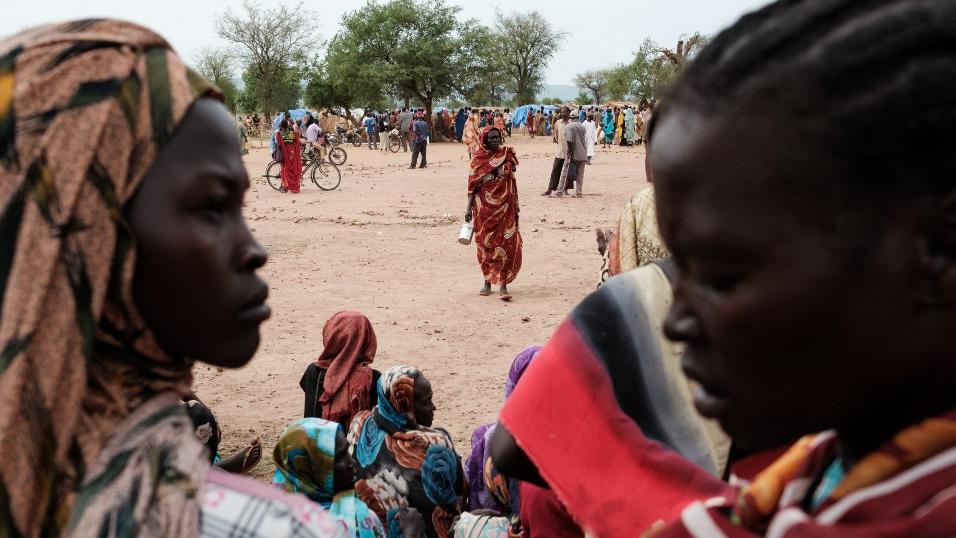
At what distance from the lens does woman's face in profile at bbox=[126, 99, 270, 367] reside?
1.10 m

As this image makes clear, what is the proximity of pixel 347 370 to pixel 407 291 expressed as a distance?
4.50m

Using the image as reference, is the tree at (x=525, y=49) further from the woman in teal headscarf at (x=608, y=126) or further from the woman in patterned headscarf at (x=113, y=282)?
the woman in patterned headscarf at (x=113, y=282)

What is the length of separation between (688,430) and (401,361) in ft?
17.9

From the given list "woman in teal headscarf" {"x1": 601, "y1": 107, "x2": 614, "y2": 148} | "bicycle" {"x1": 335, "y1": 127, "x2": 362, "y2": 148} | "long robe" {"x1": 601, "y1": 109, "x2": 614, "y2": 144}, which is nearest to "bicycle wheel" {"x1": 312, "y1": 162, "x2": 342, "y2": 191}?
"woman in teal headscarf" {"x1": 601, "y1": 107, "x2": 614, "y2": 148}

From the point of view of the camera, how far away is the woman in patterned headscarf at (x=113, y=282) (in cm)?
99

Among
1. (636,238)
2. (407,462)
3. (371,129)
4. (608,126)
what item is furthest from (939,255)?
(371,129)

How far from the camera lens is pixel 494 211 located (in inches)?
342

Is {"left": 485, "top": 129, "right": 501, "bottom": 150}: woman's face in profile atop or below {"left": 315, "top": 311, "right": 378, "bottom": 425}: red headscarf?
atop

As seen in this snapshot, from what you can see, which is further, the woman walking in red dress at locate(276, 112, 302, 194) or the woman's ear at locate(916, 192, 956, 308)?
the woman walking in red dress at locate(276, 112, 302, 194)

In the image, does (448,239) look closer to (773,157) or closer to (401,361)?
(401,361)

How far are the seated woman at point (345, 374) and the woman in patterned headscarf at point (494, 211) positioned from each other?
13.6 feet

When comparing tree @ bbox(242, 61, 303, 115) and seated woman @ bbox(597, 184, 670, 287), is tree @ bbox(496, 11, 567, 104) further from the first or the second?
seated woman @ bbox(597, 184, 670, 287)

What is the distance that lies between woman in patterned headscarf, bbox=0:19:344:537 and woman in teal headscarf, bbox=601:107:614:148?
36.0 meters

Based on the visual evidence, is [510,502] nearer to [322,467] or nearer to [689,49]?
[322,467]
